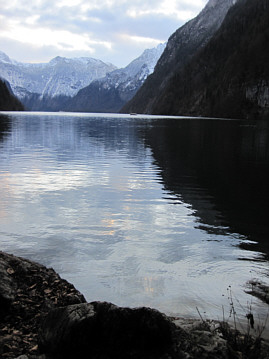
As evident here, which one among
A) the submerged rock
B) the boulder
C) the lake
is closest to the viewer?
the boulder

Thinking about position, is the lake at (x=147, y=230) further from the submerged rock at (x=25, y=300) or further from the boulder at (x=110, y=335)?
the boulder at (x=110, y=335)

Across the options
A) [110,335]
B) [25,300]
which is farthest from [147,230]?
[110,335]

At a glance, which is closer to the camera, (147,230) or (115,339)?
(115,339)

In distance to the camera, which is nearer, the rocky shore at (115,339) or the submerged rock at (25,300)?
the rocky shore at (115,339)

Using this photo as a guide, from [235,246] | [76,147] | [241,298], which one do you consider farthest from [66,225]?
[76,147]

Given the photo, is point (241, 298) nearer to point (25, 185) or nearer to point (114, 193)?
point (114, 193)

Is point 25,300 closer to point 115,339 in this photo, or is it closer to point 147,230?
point 115,339

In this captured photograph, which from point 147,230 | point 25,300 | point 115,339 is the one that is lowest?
point 147,230

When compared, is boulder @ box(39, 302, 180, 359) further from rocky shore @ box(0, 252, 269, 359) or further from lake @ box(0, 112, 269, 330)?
lake @ box(0, 112, 269, 330)

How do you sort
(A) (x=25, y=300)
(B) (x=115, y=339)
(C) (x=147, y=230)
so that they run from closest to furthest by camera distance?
(B) (x=115, y=339) → (A) (x=25, y=300) → (C) (x=147, y=230)

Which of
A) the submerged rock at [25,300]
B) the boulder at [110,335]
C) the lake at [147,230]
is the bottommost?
the lake at [147,230]

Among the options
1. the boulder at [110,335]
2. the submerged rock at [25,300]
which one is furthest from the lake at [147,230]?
the boulder at [110,335]

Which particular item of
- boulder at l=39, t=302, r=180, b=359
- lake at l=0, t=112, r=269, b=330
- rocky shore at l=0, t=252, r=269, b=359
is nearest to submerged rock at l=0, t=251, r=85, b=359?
rocky shore at l=0, t=252, r=269, b=359

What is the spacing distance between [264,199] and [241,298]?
34.4 ft
